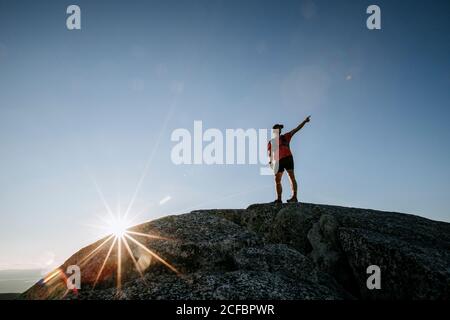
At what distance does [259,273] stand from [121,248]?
5.36 m

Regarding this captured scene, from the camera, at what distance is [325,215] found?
14.8 metres

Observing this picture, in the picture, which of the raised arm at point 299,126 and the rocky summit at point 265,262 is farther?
the raised arm at point 299,126

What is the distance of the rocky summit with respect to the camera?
31.0 ft

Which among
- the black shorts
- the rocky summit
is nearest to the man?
the black shorts

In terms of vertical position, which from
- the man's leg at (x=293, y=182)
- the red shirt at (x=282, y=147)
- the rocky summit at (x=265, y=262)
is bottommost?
the rocky summit at (x=265, y=262)

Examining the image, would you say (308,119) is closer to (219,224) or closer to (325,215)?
(325,215)

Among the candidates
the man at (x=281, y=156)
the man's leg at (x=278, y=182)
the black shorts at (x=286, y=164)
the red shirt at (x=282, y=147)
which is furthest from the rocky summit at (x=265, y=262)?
the red shirt at (x=282, y=147)

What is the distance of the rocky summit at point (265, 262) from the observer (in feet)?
31.0

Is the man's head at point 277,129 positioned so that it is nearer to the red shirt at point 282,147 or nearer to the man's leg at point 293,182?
the red shirt at point 282,147

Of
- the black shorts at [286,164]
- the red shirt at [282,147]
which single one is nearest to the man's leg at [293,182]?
the black shorts at [286,164]

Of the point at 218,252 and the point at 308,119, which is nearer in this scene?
the point at 218,252

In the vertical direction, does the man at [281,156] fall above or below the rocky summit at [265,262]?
above

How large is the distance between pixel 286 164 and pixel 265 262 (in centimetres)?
789
